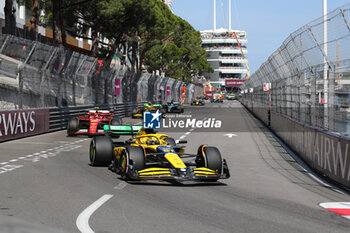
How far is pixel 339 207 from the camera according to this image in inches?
264

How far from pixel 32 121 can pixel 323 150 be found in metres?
11.3

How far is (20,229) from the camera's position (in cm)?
193

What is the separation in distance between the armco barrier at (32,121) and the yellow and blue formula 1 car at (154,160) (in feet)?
20.9

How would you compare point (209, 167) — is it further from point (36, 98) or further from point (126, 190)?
point (36, 98)

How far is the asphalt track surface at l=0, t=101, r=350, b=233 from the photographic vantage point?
17.8 feet

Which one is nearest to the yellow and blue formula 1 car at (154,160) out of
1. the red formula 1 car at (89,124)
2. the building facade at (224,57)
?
the red formula 1 car at (89,124)

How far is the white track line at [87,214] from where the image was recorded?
5.11m

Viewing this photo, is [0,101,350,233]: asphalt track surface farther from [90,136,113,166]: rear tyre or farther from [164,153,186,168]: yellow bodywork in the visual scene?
[164,153,186,168]: yellow bodywork

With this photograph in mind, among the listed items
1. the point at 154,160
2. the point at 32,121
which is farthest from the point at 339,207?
the point at 32,121

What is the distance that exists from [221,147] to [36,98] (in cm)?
796

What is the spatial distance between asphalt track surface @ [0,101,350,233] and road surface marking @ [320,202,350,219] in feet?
0.47

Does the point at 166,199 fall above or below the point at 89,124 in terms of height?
below

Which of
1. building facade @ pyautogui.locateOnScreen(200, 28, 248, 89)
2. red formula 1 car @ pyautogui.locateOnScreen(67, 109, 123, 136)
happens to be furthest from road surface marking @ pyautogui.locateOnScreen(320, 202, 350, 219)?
building facade @ pyautogui.locateOnScreen(200, 28, 248, 89)

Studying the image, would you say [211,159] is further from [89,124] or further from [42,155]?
[89,124]
